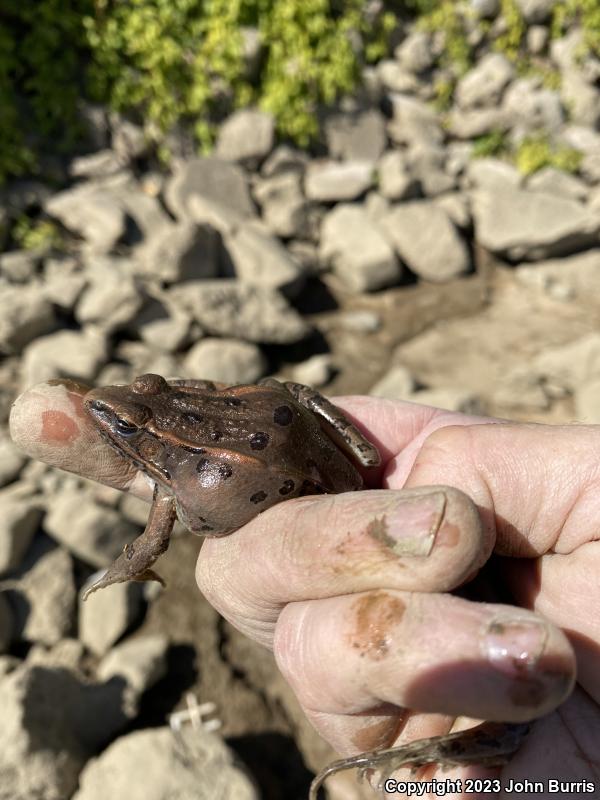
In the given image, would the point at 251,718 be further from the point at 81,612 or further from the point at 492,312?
the point at 492,312

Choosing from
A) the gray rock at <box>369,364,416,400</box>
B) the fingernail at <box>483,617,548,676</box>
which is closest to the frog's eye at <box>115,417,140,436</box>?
the fingernail at <box>483,617,548,676</box>

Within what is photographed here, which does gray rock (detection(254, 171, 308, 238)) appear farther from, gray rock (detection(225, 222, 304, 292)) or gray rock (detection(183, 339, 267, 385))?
gray rock (detection(183, 339, 267, 385))

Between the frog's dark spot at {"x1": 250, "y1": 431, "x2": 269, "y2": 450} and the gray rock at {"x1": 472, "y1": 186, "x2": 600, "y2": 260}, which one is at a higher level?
the frog's dark spot at {"x1": 250, "y1": 431, "x2": 269, "y2": 450}


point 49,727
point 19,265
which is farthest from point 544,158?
point 49,727

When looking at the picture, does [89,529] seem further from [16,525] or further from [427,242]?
[427,242]

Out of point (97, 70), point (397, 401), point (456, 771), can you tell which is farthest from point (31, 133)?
point (456, 771)

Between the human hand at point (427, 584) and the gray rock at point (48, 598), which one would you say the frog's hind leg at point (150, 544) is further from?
the gray rock at point (48, 598)
